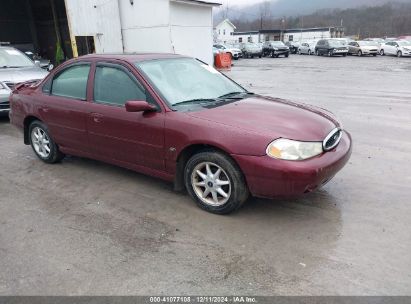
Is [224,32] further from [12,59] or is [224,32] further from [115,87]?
[115,87]

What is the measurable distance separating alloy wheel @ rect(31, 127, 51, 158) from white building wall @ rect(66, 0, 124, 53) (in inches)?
463

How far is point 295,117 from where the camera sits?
157 inches

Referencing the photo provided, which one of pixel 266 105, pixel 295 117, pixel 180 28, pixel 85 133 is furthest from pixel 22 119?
pixel 180 28

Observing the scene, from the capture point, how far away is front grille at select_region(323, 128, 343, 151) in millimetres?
3785

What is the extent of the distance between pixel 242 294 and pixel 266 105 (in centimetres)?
220

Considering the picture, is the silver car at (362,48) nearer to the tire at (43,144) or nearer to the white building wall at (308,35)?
the tire at (43,144)

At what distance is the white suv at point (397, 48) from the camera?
34.0 meters

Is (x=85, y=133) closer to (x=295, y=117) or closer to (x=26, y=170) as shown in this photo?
(x=26, y=170)

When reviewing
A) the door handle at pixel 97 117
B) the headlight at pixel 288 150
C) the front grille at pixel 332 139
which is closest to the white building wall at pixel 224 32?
the door handle at pixel 97 117

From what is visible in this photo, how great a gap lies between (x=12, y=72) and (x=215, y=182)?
281 inches

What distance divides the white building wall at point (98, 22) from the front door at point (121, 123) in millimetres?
12797

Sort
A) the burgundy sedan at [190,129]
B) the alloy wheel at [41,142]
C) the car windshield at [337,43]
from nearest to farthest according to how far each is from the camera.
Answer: the burgundy sedan at [190,129], the alloy wheel at [41,142], the car windshield at [337,43]

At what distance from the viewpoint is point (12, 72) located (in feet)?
29.5

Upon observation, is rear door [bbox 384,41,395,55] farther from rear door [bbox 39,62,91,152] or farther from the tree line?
the tree line
